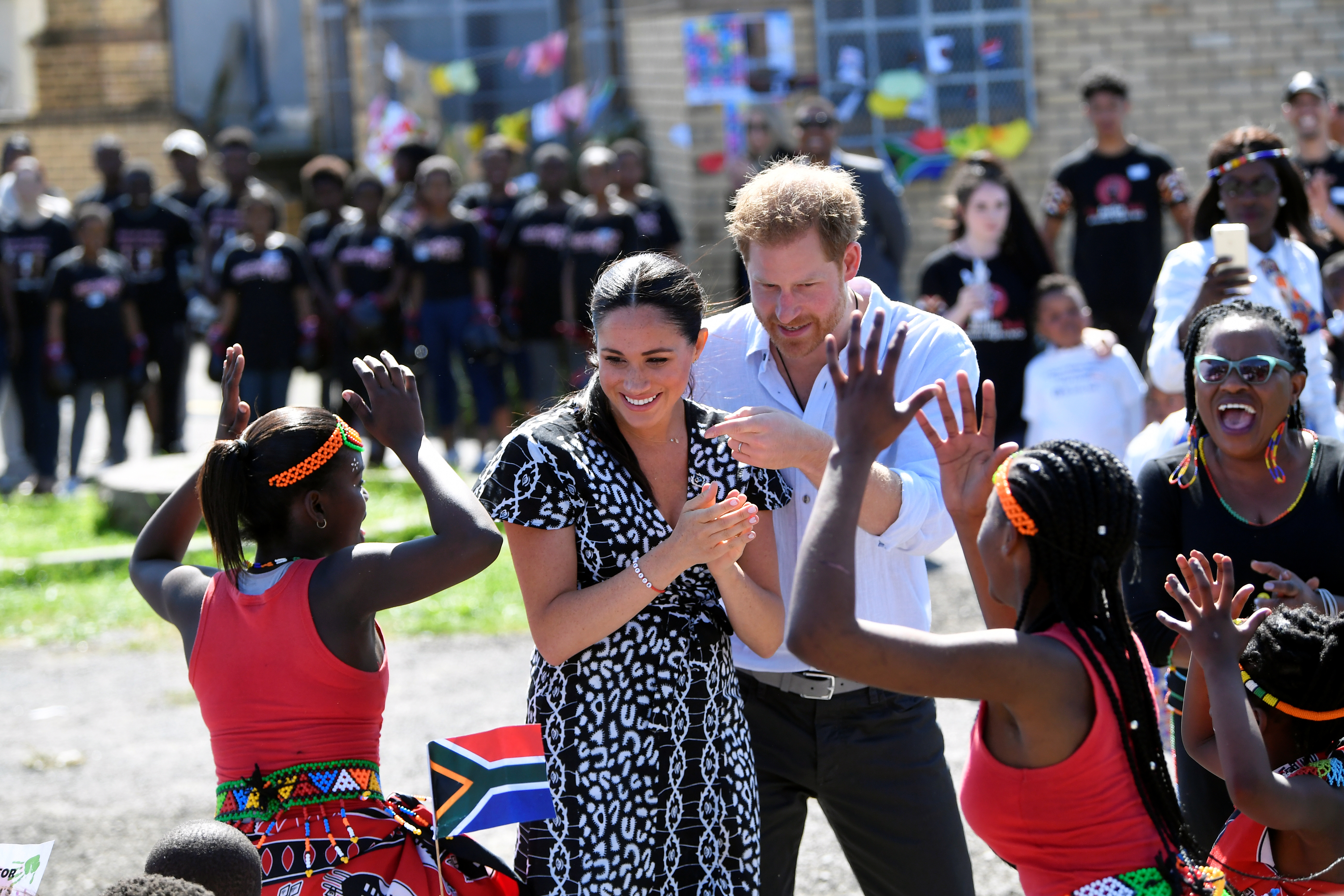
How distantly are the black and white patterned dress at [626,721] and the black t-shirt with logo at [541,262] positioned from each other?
8.13m

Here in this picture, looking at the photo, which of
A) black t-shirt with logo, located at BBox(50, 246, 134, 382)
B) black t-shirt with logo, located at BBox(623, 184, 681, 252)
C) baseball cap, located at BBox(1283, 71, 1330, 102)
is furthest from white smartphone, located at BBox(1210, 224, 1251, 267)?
black t-shirt with logo, located at BBox(50, 246, 134, 382)

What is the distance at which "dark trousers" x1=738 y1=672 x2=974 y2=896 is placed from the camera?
3.30 metres

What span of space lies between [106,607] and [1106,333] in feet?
17.9

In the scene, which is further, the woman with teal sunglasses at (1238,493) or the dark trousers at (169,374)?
the dark trousers at (169,374)

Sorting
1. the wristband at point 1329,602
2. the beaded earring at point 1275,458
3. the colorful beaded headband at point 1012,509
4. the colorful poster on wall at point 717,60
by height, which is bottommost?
the wristband at point 1329,602

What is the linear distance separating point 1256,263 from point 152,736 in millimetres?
4731

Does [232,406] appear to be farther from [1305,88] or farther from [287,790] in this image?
[1305,88]

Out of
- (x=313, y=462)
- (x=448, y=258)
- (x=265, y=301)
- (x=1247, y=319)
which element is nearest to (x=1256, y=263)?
(x=1247, y=319)

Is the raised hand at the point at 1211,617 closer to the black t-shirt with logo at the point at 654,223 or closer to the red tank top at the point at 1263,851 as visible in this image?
the red tank top at the point at 1263,851

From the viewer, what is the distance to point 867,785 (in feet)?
10.9

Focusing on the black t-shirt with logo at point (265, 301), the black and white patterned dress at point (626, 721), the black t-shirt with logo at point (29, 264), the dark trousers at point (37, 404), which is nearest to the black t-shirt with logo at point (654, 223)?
the black t-shirt with logo at point (265, 301)

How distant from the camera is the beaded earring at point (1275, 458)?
338cm

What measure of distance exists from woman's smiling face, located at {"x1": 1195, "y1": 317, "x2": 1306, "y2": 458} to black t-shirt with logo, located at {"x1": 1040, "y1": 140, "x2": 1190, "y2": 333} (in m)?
5.63

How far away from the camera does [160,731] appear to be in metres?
6.30
